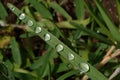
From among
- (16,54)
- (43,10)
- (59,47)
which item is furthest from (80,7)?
(59,47)

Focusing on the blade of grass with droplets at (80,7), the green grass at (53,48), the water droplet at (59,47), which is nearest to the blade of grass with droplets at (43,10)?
the green grass at (53,48)

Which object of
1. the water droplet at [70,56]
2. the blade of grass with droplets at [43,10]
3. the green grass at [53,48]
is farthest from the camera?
the blade of grass with droplets at [43,10]

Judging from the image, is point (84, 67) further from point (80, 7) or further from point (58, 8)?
point (58, 8)

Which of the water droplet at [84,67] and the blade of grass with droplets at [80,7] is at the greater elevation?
the water droplet at [84,67]

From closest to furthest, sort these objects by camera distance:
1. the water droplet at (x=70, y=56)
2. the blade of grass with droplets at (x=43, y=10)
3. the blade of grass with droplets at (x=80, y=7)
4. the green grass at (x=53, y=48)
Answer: the water droplet at (x=70, y=56) → the green grass at (x=53, y=48) → the blade of grass with droplets at (x=80, y=7) → the blade of grass with droplets at (x=43, y=10)

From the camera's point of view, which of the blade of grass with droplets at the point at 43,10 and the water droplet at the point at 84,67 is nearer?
the water droplet at the point at 84,67

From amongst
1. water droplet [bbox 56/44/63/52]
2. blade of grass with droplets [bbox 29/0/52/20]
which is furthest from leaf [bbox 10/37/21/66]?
water droplet [bbox 56/44/63/52]

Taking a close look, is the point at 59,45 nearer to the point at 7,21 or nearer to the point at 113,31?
the point at 113,31

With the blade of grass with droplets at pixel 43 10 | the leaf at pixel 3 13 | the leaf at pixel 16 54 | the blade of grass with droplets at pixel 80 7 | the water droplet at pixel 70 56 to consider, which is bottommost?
the leaf at pixel 16 54

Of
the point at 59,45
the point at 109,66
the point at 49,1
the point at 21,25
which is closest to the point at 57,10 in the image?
the point at 49,1

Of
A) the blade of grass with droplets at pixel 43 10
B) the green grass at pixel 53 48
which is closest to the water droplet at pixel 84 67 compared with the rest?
the green grass at pixel 53 48

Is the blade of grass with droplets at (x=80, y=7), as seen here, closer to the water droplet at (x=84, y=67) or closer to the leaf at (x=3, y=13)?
the leaf at (x=3, y=13)
